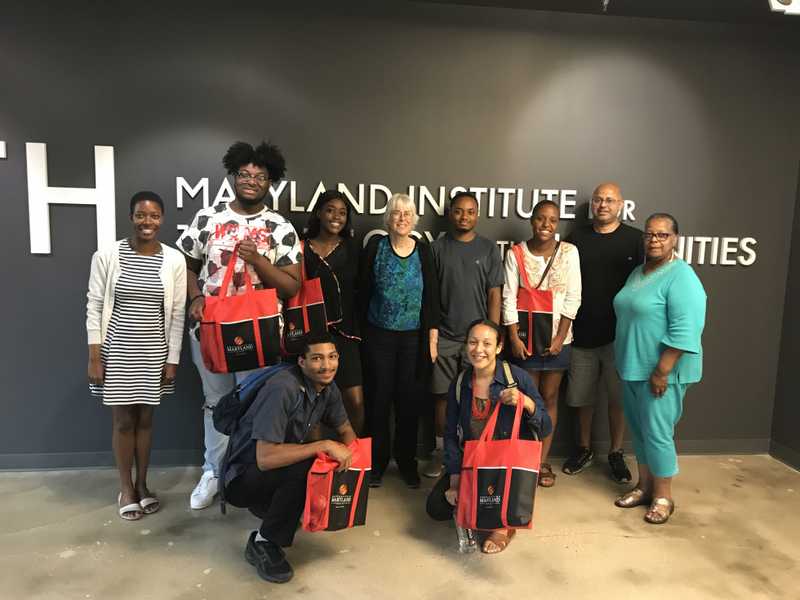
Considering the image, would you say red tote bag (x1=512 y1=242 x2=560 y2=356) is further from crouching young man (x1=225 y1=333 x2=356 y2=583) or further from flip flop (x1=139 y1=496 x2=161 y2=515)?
flip flop (x1=139 y1=496 x2=161 y2=515)

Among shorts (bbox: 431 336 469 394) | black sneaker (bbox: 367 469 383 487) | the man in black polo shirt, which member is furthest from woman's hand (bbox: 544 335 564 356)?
black sneaker (bbox: 367 469 383 487)

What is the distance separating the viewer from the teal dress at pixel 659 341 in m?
2.79

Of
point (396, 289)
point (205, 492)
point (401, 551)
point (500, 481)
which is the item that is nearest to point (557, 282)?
point (396, 289)

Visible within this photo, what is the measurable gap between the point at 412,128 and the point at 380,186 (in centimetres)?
42

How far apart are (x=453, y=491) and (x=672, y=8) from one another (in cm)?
316

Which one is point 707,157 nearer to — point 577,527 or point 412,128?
point 412,128

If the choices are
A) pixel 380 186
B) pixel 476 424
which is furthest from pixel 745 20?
pixel 476 424

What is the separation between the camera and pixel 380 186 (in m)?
3.57

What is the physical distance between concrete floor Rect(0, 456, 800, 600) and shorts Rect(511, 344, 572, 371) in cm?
72

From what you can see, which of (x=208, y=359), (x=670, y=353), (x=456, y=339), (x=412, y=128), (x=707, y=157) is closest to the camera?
(x=208, y=359)

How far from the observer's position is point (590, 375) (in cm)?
353

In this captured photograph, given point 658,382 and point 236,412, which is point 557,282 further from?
point 236,412

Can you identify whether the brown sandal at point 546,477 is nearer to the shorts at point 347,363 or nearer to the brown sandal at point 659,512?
the brown sandal at point 659,512

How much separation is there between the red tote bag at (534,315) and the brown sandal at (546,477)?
0.76 metres
